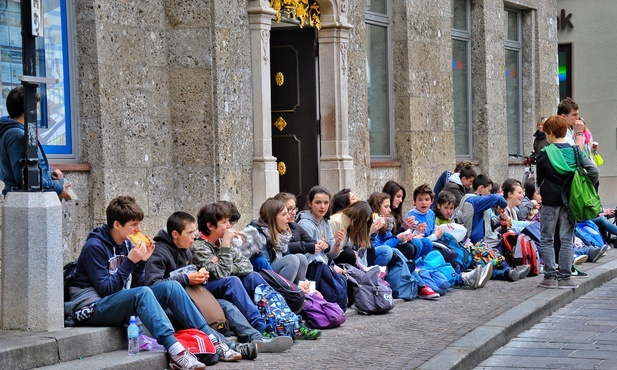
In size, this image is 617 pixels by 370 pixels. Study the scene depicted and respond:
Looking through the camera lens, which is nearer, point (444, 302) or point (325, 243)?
point (325, 243)

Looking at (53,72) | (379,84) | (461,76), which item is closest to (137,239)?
(53,72)

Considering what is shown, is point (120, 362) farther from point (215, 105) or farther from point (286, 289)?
point (215, 105)

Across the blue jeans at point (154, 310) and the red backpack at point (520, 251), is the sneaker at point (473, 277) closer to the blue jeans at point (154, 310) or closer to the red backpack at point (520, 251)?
the red backpack at point (520, 251)

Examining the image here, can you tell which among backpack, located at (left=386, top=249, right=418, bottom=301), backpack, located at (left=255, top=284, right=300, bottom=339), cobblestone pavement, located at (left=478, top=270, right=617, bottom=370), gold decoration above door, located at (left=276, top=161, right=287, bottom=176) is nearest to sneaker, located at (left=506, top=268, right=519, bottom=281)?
cobblestone pavement, located at (left=478, top=270, right=617, bottom=370)

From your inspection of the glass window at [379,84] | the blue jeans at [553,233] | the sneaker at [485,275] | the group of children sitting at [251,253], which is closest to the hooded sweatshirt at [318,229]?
the group of children sitting at [251,253]

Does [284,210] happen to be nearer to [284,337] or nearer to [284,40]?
[284,337]

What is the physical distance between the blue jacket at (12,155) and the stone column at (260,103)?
4.63 m

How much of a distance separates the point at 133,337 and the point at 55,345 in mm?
580

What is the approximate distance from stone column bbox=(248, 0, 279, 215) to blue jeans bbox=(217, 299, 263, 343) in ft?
14.4

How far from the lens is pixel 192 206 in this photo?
1199cm

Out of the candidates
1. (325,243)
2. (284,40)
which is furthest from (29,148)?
(284,40)

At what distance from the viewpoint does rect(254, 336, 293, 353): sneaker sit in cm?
814

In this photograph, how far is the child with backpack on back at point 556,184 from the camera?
11.5 meters

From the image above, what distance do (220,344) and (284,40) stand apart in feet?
23.6
